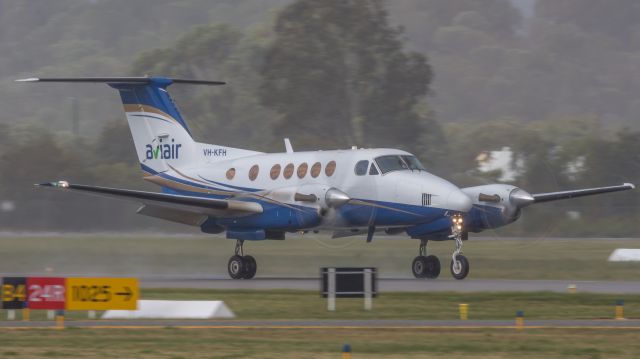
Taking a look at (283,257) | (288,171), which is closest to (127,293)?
(288,171)

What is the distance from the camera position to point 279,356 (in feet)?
55.2

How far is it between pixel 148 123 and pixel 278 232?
5.30m

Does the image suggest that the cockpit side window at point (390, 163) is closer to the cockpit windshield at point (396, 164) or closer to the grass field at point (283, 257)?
the cockpit windshield at point (396, 164)

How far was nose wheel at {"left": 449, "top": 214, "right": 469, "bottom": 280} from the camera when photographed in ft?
94.3

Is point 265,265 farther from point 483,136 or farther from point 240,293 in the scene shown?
point 483,136

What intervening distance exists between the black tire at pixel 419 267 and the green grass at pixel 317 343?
10.8 meters

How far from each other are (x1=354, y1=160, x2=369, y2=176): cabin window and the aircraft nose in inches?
92.6

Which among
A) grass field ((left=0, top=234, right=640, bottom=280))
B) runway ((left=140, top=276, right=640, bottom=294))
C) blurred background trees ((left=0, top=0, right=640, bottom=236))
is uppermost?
blurred background trees ((left=0, top=0, right=640, bottom=236))

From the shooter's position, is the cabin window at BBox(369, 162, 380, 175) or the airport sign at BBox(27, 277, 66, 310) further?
the cabin window at BBox(369, 162, 380, 175)

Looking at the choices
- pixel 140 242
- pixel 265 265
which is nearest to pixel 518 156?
pixel 265 265

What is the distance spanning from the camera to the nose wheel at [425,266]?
98.7ft

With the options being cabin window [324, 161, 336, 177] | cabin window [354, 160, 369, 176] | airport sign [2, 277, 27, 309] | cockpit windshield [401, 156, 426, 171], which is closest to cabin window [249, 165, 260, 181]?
cabin window [324, 161, 336, 177]

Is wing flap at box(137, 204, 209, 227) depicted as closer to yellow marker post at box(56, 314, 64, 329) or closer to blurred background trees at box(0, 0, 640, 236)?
blurred background trees at box(0, 0, 640, 236)

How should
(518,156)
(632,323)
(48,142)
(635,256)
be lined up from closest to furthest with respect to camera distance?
(632,323)
(635,256)
(518,156)
(48,142)
